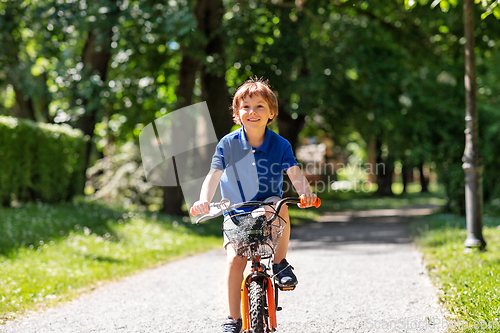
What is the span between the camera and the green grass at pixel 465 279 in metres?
3.91

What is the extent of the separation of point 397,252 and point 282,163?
5681 millimetres

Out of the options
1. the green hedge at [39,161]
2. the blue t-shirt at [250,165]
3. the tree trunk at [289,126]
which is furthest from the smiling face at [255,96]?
the tree trunk at [289,126]

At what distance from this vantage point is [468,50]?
7.45 meters

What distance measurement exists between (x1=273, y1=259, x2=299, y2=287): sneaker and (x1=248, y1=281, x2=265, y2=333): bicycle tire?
221mm

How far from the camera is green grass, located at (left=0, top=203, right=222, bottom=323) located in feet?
18.8

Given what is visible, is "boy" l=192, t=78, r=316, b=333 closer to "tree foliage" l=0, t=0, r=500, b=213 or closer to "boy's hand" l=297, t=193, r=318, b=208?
"boy's hand" l=297, t=193, r=318, b=208

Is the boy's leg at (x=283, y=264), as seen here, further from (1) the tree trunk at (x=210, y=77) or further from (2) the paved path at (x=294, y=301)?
(1) the tree trunk at (x=210, y=77)

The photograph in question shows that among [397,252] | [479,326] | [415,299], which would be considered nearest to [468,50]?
[397,252]

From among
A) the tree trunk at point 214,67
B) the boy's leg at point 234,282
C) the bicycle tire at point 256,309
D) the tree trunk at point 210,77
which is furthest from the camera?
the tree trunk at point 210,77

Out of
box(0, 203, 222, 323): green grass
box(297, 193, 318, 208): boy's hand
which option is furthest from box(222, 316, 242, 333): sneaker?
box(0, 203, 222, 323): green grass

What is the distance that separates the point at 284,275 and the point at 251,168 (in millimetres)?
738

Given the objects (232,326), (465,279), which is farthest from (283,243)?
(465,279)

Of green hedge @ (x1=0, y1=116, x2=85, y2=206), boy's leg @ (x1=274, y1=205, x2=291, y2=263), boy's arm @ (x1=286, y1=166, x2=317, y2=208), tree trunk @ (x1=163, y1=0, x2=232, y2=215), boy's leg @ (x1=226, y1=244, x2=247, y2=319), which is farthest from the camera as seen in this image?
tree trunk @ (x1=163, y1=0, x2=232, y2=215)

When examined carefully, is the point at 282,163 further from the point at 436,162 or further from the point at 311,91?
the point at 436,162
